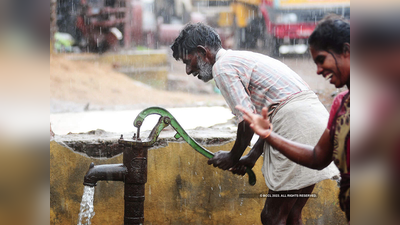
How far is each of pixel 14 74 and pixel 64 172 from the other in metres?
1.60

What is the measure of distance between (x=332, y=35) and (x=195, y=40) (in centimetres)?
101

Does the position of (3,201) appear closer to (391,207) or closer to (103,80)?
(391,207)

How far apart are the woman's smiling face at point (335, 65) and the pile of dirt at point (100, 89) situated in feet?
18.6

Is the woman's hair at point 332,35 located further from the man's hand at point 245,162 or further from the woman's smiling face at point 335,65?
the man's hand at point 245,162

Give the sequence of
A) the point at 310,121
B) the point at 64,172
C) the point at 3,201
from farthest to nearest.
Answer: the point at 64,172 < the point at 310,121 < the point at 3,201

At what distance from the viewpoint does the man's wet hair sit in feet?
7.88

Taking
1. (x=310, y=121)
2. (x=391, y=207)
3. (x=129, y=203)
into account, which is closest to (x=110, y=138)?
(x=129, y=203)

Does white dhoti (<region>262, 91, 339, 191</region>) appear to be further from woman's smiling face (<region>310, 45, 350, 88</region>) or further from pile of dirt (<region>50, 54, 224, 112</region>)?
pile of dirt (<region>50, 54, 224, 112</region>)

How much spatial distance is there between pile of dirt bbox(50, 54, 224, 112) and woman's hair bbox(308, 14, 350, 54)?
18.6 feet

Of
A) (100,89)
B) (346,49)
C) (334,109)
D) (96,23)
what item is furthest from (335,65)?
(96,23)

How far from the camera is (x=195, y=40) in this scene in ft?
7.88

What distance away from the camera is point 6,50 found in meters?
1.52

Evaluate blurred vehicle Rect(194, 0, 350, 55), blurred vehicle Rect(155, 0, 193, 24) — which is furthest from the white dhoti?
blurred vehicle Rect(155, 0, 193, 24)

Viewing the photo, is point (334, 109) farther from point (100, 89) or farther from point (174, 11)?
point (174, 11)
